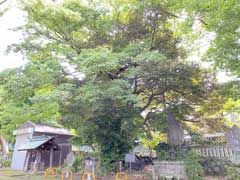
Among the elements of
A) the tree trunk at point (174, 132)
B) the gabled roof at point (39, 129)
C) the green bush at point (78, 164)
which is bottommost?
the green bush at point (78, 164)

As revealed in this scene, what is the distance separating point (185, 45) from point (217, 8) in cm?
489

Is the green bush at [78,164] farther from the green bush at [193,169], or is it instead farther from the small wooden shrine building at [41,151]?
the green bush at [193,169]

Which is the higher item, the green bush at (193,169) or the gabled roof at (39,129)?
the gabled roof at (39,129)

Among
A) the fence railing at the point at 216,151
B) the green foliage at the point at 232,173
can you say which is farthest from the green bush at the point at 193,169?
the fence railing at the point at 216,151

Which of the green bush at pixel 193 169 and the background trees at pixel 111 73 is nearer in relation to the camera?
the green bush at pixel 193 169

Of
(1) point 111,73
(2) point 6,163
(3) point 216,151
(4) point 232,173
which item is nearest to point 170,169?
(4) point 232,173

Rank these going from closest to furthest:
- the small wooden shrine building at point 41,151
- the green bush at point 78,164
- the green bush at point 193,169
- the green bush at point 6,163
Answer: the green bush at point 193,169 < the green bush at point 78,164 < the small wooden shrine building at point 41,151 < the green bush at point 6,163

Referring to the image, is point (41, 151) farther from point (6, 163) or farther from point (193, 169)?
point (193, 169)

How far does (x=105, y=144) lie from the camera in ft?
38.2

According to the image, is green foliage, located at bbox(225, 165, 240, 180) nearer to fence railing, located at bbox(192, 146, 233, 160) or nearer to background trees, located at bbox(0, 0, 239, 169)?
→ fence railing, located at bbox(192, 146, 233, 160)

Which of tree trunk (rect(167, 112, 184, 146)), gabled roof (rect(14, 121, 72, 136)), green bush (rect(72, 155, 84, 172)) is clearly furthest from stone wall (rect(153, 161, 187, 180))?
gabled roof (rect(14, 121, 72, 136))

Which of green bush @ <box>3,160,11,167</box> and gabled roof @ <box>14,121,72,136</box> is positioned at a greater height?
gabled roof @ <box>14,121,72,136</box>

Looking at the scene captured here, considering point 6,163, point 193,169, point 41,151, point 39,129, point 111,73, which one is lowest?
point 6,163

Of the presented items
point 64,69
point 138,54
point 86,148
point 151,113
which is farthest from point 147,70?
point 86,148
